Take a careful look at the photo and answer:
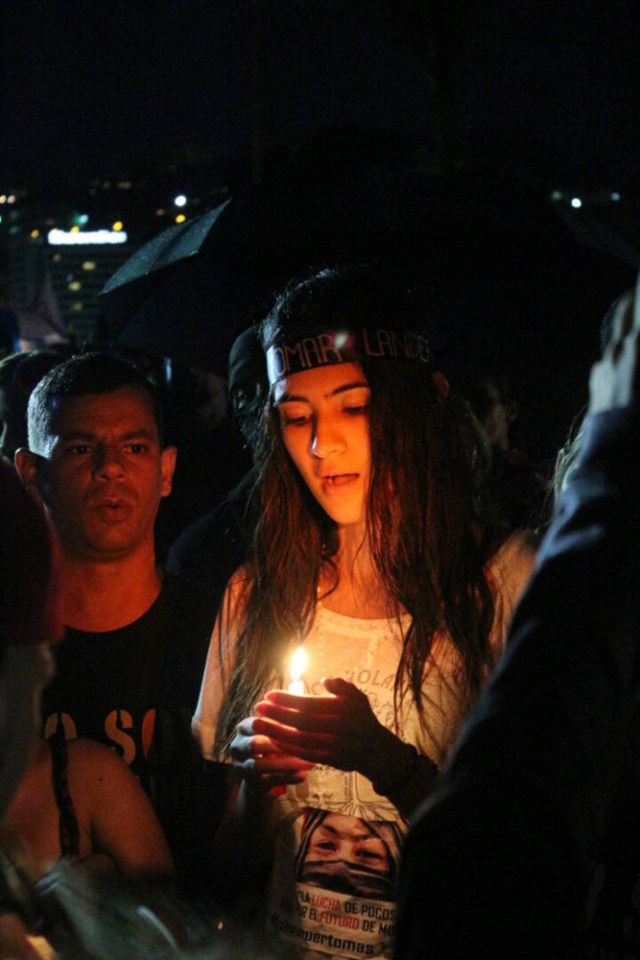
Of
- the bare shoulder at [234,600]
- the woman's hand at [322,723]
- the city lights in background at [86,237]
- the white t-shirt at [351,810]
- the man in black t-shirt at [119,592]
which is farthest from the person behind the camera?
the city lights in background at [86,237]

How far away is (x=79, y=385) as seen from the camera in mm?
3953

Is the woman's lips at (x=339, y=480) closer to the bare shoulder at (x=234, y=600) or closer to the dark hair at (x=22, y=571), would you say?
the bare shoulder at (x=234, y=600)

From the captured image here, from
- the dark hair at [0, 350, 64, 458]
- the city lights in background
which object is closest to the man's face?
the dark hair at [0, 350, 64, 458]

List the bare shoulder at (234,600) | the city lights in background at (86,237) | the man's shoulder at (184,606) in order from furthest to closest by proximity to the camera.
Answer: the city lights in background at (86,237) < the man's shoulder at (184,606) < the bare shoulder at (234,600)

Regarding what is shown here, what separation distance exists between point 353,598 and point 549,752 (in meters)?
1.96

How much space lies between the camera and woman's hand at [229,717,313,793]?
244cm

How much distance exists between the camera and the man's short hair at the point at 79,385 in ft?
13.0

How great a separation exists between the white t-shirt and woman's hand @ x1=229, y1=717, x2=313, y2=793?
0.22 m

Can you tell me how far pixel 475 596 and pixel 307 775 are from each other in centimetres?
61

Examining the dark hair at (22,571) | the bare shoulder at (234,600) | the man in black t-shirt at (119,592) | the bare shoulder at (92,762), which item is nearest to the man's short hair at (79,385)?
the man in black t-shirt at (119,592)

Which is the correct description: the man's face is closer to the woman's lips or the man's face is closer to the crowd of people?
the crowd of people

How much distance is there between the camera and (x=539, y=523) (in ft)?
11.5

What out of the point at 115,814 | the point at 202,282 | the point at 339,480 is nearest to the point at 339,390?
the point at 339,480

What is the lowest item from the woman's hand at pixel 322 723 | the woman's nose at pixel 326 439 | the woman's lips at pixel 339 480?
the woman's hand at pixel 322 723
